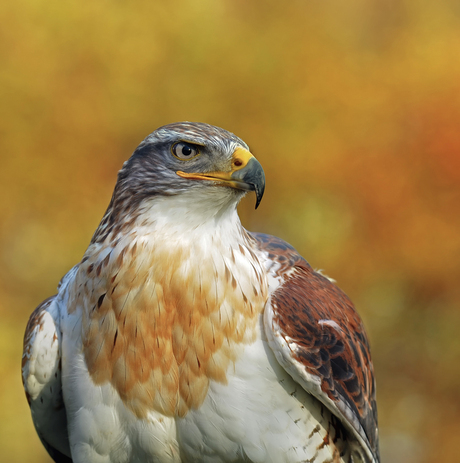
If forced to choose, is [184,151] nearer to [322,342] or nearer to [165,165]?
[165,165]

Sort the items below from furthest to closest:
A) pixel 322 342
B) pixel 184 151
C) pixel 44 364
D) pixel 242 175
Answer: pixel 44 364
pixel 322 342
pixel 184 151
pixel 242 175

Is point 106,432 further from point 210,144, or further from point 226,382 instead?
point 210,144

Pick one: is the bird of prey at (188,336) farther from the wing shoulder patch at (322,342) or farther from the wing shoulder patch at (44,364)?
the wing shoulder patch at (44,364)

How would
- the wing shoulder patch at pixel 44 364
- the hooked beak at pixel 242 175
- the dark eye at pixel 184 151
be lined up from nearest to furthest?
1. the hooked beak at pixel 242 175
2. the dark eye at pixel 184 151
3. the wing shoulder patch at pixel 44 364

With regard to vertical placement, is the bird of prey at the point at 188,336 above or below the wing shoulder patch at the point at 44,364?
above

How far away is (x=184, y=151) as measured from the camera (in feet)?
8.29

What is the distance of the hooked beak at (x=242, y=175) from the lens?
2.38 metres

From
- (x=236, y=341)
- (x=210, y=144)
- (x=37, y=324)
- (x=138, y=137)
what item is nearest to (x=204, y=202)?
(x=210, y=144)

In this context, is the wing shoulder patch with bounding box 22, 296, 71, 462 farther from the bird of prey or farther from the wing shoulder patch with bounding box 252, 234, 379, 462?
the wing shoulder patch with bounding box 252, 234, 379, 462

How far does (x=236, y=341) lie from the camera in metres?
2.55

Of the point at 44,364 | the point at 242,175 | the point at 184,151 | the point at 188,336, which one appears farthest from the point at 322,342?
the point at 44,364

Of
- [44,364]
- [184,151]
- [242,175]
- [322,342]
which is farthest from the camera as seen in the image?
[44,364]

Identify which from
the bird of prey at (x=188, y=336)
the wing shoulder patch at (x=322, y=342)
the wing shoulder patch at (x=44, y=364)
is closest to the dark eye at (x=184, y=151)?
the bird of prey at (x=188, y=336)

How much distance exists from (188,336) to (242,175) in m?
0.76
